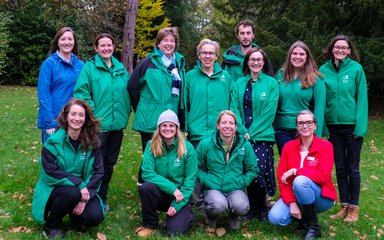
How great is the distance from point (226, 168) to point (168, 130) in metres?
0.86

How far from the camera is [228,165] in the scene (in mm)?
5332

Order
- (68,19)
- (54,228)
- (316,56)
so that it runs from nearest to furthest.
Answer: (54,228) < (316,56) < (68,19)

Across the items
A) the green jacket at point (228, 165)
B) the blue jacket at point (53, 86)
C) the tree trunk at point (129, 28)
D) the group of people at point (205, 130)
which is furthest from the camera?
the tree trunk at point (129, 28)

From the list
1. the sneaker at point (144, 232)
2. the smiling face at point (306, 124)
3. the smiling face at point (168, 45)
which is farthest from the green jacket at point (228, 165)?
the smiling face at point (168, 45)

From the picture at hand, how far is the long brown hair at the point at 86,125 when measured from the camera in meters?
4.91

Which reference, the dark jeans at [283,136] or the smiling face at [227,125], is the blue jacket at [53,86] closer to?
the smiling face at [227,125]

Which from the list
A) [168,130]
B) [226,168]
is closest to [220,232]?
[226,168]

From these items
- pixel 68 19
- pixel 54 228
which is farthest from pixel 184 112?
pixel 68 19

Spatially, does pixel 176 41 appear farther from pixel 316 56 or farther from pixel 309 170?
pixel 316 56

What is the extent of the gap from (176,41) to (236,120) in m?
1.27

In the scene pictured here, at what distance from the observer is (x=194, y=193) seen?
18.3ft

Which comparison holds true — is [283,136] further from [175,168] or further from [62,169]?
[62,169]

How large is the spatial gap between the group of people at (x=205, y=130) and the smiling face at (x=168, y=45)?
1 centimetres

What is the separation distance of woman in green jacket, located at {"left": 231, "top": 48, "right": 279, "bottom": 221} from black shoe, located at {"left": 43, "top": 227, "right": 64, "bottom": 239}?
2.36 meters
